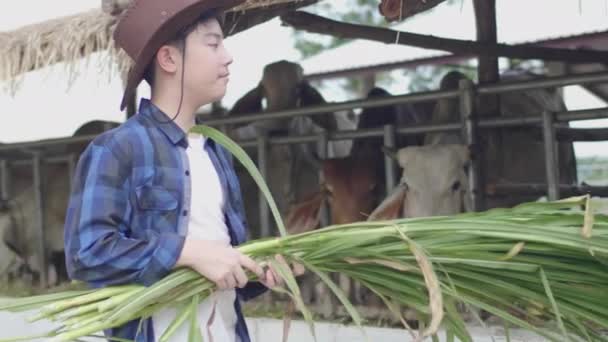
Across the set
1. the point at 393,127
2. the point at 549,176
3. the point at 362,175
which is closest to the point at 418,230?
the point at 549,176

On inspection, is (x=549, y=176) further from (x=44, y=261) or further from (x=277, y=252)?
(x=44, y=261)

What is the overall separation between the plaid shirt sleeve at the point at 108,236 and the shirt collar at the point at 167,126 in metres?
0.13

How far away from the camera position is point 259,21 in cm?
402

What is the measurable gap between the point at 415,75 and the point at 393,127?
14.8m

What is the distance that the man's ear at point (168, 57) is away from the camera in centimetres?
209

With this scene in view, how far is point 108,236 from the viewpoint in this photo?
1902 millimetres

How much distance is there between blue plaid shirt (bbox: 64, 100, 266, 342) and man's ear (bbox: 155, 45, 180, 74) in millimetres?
103

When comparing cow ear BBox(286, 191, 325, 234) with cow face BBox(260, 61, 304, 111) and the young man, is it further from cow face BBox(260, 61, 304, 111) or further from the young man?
the young man

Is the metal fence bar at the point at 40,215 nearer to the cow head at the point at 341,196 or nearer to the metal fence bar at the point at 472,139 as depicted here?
the cow head at the point at 341,196

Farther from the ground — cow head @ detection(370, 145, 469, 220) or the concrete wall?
cow head @ detection(370, 145, 469, 220)

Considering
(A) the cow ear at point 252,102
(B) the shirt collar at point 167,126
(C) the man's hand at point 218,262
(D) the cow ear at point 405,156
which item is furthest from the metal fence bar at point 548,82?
(A) the cow ear at point 252,102

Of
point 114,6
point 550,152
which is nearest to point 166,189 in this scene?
point 114,6

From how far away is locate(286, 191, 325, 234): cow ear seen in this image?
15.3 feet

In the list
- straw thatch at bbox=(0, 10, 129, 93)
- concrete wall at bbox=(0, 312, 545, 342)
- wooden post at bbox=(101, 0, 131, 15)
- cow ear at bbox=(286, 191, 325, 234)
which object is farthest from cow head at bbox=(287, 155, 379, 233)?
wooden post at bbox=(101, 0, 131, 15)
